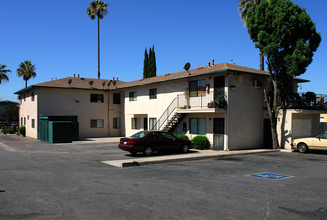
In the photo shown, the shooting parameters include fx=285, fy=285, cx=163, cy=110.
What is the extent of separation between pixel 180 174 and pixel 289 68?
12589 mm

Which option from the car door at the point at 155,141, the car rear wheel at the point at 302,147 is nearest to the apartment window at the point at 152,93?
the car door at the point at 155,141

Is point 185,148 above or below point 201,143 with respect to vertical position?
below

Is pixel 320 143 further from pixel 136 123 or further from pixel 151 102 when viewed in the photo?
pixel 136 123

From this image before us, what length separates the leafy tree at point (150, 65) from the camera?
50.8 metres

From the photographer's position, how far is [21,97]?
38031 millimetres

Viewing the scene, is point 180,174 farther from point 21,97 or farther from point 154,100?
point 21,97

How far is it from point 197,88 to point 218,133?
13.0 feet

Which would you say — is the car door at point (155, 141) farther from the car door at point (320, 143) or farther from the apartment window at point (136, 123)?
the apartment window at point (136, 123)

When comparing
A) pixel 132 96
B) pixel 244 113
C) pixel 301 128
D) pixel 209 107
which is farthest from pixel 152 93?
pixel 301 128

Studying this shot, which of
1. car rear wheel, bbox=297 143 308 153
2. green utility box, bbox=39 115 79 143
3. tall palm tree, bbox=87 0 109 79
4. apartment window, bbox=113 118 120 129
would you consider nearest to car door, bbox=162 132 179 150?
car rear wheel, bbox=297 143 308 153

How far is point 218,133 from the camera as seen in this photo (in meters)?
20.5

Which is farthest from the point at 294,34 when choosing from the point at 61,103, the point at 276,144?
the point at 61,103

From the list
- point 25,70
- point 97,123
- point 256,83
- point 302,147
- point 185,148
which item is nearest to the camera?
point 185,148

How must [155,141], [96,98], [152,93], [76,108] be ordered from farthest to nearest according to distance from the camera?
1. [96,98]
2. [76,108]
3. [152,93]
4. [155,141]
